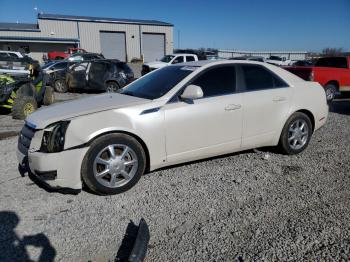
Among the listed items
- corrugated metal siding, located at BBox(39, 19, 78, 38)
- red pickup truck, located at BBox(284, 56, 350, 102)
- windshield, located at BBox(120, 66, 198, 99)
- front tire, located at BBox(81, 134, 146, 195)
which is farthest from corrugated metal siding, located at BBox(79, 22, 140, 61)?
front tire, located at BBox(81, 134, 146, 195)

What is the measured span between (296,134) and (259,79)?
1.13 meters

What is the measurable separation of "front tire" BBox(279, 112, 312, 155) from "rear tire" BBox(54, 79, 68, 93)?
1157 centimetres

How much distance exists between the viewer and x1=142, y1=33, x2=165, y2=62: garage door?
44.7 meters

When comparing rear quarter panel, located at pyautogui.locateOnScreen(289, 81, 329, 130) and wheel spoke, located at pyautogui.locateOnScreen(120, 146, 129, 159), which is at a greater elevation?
rear quarter panel, located at pyautogui.locateOnScreen(289, 81, 329, 130)

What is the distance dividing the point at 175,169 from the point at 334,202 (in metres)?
2.09

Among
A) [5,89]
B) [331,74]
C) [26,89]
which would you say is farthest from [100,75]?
[331,74]

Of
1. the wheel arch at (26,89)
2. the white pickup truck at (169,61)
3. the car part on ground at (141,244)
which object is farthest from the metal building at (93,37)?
the car part on ground at (141,244)

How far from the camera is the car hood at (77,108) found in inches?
143

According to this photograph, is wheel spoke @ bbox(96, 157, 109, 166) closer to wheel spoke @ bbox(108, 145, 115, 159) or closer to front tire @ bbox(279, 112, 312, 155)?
wheel spoke @ bbox(108, 145, 115, 159)

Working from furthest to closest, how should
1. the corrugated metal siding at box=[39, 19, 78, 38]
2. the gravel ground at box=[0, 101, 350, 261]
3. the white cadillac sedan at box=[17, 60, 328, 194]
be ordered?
the corrugated metal siding at box=[39, 19, 78, 38] → the white cadillac sedan at box=[17, 60, 328, 194] → the gravel ground at box=[0, 101, 350, 261]

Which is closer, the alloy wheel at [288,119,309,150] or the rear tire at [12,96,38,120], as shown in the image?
the alloy wheel at [288,119,309,150]

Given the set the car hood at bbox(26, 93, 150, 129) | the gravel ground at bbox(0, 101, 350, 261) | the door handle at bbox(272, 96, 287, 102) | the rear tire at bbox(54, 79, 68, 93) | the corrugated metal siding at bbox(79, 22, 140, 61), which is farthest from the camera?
the corrugated metal siding at bbox(79, 22, 140, 61)

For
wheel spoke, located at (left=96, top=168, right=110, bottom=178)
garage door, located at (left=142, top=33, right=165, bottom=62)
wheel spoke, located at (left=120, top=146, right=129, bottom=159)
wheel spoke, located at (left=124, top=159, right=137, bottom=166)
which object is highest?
garage door, located at (left=142, top=33, right=165, bottom=62)

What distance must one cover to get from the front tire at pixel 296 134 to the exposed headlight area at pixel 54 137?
3285 mm
